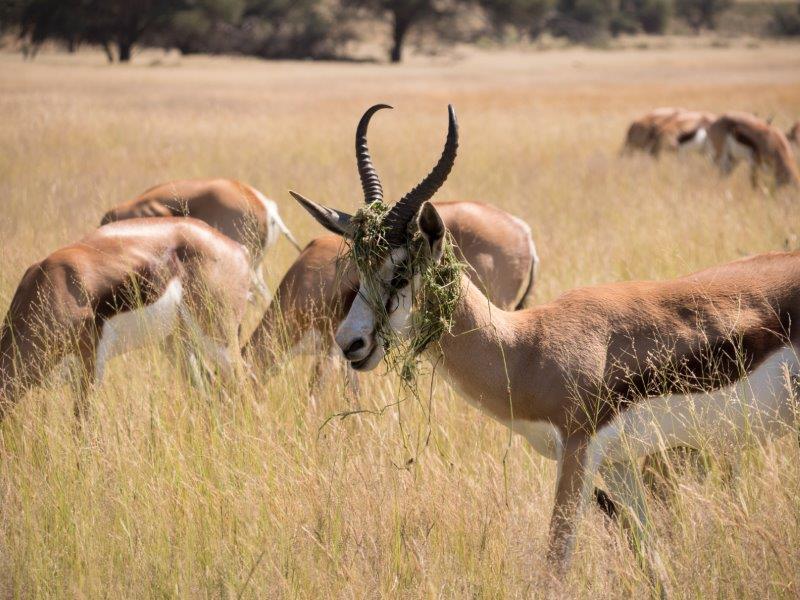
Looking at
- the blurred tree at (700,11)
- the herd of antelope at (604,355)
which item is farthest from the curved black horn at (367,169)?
the blurred tree at (700,11)

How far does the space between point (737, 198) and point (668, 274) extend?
5282 mm

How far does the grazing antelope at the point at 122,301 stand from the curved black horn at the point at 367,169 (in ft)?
6.08

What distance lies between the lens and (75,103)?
21.3 m

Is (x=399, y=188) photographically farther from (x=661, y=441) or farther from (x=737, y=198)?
(x=661, y=441)

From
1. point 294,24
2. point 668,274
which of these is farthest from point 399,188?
point 294,24

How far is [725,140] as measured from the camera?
45.5 ft

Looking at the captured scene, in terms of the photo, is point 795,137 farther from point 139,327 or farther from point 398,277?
point 398,277

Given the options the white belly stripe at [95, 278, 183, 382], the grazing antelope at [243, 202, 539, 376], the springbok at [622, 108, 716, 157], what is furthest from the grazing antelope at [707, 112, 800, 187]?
the white belly stripe at [95, 278, 183, 382]

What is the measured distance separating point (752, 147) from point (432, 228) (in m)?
11.1

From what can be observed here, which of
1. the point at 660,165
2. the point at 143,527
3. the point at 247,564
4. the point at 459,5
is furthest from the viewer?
the point at 459,5

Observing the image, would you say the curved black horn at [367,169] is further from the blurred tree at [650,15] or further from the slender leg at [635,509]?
the blurred tree at [650,15]

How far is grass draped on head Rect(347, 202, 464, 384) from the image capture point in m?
3.49

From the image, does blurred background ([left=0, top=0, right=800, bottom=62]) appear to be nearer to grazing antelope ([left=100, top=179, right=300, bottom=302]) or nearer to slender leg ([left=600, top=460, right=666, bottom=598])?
grazing antelope ([left=100, top=179, right=300, bottom=302])

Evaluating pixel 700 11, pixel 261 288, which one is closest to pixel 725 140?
pixel 261 288
